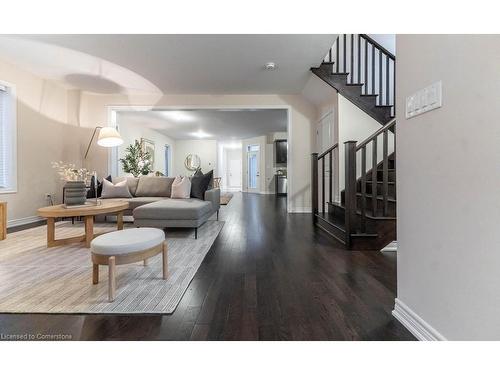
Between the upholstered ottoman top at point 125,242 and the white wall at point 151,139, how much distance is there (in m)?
5.77

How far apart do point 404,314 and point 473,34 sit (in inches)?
53.3

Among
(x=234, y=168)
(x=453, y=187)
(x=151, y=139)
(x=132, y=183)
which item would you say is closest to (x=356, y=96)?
(x=453, y=187)

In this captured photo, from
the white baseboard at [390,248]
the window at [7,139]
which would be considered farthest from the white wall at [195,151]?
the white baseboard at [390,248]

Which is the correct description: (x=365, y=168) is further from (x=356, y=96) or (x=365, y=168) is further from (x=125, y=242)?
(x=125, y=242)

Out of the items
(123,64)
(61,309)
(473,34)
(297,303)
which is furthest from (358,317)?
(123,64)

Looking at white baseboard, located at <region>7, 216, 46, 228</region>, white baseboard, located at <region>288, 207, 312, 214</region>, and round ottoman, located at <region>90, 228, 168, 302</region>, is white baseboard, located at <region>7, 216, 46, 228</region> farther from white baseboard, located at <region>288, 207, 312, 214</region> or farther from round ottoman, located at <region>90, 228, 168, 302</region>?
white baseboard, located at <region>288, 207, 312, 214</region>

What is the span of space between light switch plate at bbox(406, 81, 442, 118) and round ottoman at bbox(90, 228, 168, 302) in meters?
1.84

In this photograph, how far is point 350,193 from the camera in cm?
274

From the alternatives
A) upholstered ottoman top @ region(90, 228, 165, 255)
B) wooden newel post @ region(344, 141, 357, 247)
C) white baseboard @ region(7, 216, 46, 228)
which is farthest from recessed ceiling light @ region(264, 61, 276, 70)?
white baseboard @ region(7, 216, 46, 228)

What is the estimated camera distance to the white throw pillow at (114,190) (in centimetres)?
419

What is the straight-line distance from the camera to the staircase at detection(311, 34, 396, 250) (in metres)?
2.64

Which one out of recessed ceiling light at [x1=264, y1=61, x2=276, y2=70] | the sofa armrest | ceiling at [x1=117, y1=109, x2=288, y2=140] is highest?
ceiling at [x1=117, y1=109, x2=288, y2=140]

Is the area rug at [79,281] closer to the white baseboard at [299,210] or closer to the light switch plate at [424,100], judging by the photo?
the light switch plate at [424,100]
